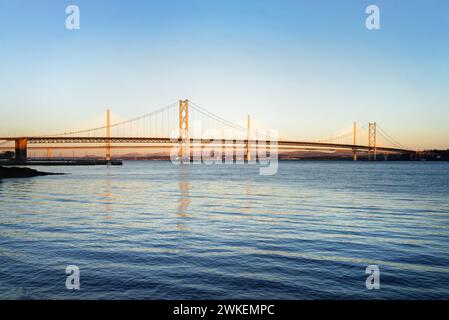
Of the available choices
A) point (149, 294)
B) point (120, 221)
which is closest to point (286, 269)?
point (149, 294)

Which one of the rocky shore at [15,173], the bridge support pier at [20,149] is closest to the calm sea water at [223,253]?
the rocky shore at [15,173]

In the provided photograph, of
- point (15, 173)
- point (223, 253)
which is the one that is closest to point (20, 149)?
point (15, 173)

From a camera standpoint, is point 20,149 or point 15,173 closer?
point 15,173

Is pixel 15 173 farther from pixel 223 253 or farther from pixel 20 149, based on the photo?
pixel 223 253

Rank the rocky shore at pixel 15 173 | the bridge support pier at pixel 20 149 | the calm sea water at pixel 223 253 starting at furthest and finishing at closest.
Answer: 1. the bridge support pier at pixel 20 149
2. the rocky shore at pixel 15 173
3. the calm sea water at pixel 223 253

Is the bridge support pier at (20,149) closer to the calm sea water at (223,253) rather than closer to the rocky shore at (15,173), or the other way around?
the rocky shore at (15,173)

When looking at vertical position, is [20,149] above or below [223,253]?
above

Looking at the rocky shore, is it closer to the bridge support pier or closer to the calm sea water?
the calm sea water

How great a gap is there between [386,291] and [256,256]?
10.7 ft

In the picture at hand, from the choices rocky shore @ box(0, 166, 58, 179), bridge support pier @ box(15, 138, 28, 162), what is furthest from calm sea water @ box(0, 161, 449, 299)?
bridge support pier @ box(15, 138, 28, 162)

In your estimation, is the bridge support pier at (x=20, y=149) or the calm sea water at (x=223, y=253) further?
the bridge support pier at (x=20, y=149)

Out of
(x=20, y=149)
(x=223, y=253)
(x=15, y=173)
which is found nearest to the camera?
(x=223, y=253)
